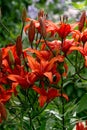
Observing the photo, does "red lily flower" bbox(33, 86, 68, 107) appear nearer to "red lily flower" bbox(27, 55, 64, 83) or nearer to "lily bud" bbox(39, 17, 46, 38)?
"red lily flower" bbox(27, 55, 64, 83)

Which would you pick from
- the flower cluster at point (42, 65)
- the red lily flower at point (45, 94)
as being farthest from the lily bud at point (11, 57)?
the red lily flower at point (45, 94)

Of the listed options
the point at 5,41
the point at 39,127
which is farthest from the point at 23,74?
the point at 5,41

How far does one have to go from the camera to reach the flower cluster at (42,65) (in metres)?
1.47

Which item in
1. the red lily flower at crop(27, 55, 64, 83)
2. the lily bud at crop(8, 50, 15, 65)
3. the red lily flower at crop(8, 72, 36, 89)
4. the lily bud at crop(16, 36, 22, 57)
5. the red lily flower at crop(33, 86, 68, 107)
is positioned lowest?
the red lily flower at crop(33, 86, 68, 107)

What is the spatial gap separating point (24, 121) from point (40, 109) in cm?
9

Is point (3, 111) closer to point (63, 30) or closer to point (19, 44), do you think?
→ point (19, 44)

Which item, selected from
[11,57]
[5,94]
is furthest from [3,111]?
[11,57]

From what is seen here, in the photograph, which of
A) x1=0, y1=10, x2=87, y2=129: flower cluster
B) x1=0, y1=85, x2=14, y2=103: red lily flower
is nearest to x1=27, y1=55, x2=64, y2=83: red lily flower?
x1=0, y1=10, x2=87, y2=129: flower cluster

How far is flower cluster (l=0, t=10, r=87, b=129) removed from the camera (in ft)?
4.82

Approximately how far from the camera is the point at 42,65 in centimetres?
149

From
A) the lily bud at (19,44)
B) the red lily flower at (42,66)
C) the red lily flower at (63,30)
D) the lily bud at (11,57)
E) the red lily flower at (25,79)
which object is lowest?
the red lily flower at (25,79)

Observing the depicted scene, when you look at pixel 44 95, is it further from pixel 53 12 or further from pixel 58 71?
pixel 53 12

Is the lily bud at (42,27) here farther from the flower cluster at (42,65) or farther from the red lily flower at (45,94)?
the red lily flower at (45,94)

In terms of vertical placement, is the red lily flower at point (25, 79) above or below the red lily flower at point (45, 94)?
above
